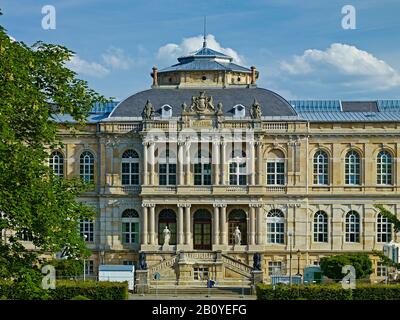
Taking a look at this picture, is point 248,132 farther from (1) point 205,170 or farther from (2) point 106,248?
(2) point 106,248

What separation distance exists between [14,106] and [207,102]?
35.8m

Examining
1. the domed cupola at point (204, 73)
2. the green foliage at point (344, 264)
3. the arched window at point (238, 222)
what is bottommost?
the green foliage at point (344, 264)

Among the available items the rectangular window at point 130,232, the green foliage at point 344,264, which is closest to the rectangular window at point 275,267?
the green foliage at point 344,264

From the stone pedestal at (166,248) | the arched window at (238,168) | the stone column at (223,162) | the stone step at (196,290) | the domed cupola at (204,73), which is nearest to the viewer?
the stone step at (196,290)

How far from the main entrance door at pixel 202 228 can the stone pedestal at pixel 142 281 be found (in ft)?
23.6

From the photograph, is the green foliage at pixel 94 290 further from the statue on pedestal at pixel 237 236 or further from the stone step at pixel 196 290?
the statue on pedestal at pixel 237 236

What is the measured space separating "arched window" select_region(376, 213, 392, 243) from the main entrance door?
37.6 ft

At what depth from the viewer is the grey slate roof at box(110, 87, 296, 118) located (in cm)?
6372

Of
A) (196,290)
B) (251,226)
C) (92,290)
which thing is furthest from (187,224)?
(92,290)

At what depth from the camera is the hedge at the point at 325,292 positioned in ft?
137

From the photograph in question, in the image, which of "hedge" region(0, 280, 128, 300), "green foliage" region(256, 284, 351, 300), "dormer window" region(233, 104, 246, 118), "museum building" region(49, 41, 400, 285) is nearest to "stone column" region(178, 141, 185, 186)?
"museum building" region(49, 41, 400, 285)

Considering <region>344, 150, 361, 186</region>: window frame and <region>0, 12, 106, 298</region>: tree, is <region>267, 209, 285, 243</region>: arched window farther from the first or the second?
<region>0, 12, 106, 298</region>: tree

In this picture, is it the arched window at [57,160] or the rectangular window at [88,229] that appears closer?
the rectangular window at [88,229]
